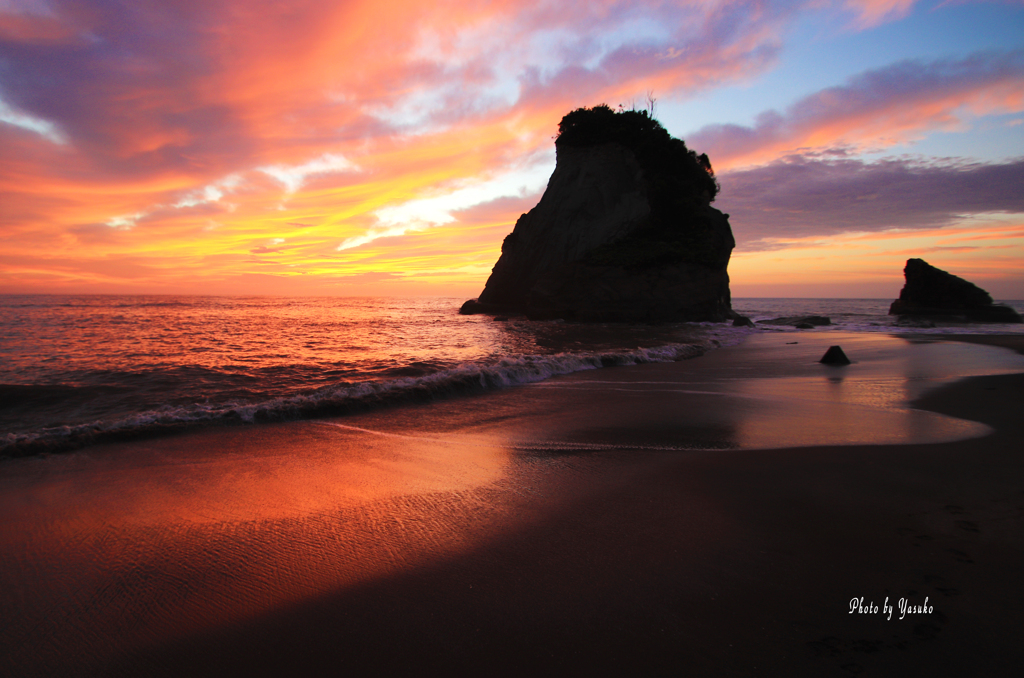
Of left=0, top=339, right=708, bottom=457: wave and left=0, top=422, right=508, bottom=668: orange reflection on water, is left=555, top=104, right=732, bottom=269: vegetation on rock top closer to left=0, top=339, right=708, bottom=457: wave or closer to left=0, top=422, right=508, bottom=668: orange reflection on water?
left=0, top=339, right=708, bottom=457: wave

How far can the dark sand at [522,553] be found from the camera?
190 centimetres

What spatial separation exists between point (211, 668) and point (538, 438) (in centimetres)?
359

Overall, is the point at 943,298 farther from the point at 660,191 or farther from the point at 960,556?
the point at 960,556

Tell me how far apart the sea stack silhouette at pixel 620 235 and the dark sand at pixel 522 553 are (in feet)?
71.4

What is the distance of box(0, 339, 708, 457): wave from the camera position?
15.9ft

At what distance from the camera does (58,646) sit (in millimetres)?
2020

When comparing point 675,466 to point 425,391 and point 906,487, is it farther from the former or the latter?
point 425,391

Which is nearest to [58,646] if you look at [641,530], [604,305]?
[641,530]

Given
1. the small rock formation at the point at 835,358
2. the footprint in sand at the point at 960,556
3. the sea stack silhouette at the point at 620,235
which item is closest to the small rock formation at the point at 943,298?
the sea stack silhouette at the point at 620,235

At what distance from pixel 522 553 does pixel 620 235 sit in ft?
97.9

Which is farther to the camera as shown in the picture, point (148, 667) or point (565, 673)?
point (148, 667)

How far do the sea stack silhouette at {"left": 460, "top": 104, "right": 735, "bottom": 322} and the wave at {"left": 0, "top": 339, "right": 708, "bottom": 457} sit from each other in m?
17.8

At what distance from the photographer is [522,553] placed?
266cm

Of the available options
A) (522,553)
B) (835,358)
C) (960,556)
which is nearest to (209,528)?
(522,553)
